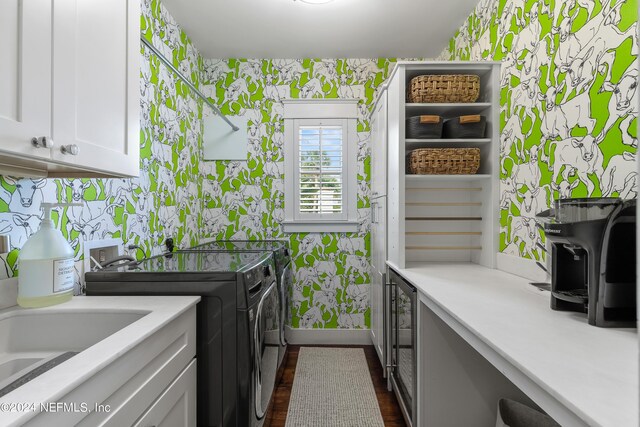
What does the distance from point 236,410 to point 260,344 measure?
300 millimetres

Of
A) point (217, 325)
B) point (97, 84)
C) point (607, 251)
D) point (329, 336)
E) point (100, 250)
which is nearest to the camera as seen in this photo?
point (607, 251)

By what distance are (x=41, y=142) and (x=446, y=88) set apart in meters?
1.86

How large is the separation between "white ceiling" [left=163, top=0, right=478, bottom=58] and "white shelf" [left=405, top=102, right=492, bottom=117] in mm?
760

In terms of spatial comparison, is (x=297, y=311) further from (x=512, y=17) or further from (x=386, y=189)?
(x=512, y=17)

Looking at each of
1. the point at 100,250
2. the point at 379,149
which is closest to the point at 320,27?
the point at 379,149

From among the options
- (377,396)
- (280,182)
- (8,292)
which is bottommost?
(377,396)

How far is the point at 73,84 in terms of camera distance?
0.98 metres

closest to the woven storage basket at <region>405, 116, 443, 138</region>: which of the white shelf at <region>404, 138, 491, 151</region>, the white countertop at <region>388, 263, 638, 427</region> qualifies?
the white shelf at <region>404, 138, 491, 151</region>

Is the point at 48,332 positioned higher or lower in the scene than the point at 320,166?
lower

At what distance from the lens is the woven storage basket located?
1936 millimetres

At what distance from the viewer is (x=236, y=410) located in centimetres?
141

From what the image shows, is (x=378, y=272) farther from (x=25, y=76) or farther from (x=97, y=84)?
(x=25, y=76)

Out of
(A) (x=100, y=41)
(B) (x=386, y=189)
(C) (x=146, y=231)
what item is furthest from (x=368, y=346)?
(A) (x=100, y=41)

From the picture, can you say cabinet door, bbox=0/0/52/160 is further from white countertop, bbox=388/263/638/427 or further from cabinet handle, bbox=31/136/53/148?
white countertop, bbox=388/263/638/427
